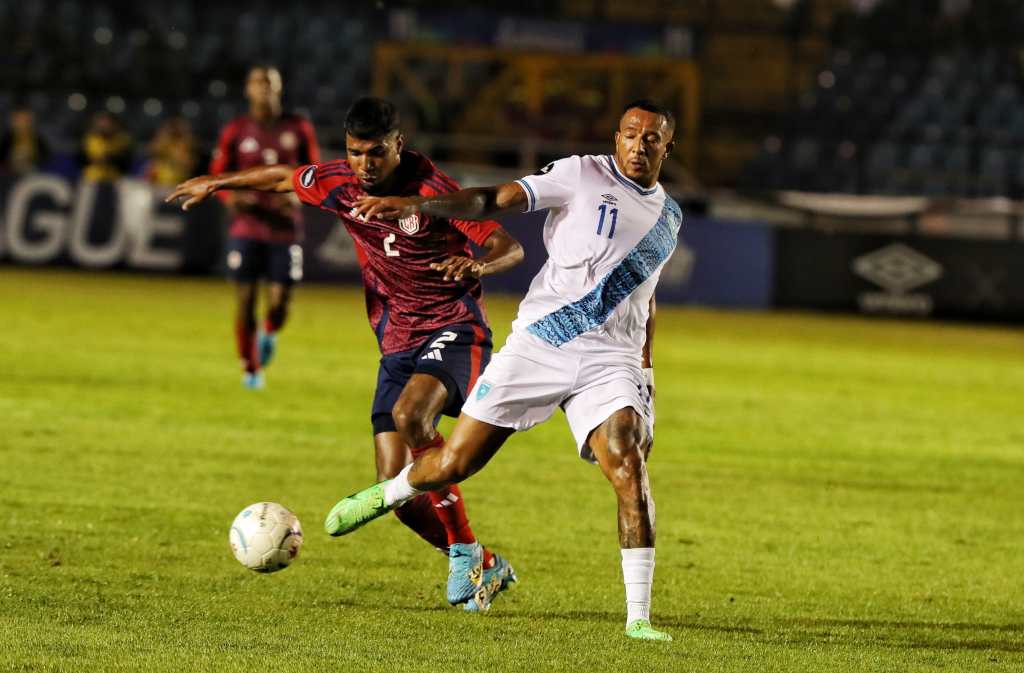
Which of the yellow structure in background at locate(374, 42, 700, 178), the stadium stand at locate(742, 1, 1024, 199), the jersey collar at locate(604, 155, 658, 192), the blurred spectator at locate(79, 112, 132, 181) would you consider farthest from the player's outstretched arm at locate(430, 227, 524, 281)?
the yellow structure in background at locate(374, 42, 700, 178)

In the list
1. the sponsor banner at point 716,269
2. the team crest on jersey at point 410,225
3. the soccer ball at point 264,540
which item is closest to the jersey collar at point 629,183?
the team crest on jersey at point 410,225

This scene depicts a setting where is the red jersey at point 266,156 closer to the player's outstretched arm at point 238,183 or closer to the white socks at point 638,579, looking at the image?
the player's outstretched arm at point 238,183

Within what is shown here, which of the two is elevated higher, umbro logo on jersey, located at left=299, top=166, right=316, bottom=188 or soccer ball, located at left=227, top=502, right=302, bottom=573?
umbro logo on jersey, located at left=299, top=166, right=316, bottom=188

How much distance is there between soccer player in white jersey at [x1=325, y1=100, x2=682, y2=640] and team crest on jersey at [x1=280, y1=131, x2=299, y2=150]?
702 centimetres

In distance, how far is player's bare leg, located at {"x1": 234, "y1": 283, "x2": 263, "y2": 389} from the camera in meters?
13.5

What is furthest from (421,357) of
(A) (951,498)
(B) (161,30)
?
(B) (161,30)

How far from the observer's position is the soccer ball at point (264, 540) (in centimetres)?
689

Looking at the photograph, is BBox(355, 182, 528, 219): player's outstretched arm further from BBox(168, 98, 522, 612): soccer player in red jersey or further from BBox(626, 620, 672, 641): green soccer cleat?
BBox(626, 620, 672, 641): green soccer cleat

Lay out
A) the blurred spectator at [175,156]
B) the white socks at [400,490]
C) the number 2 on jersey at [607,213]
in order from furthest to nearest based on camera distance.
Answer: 1. the blurred spectator at [175,156]
2. the white socks at [400,490]
3. the number 2 on jersey at [607,213]

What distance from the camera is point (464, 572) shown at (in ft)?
22.8

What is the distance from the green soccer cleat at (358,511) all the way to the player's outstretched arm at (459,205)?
1.13 metres

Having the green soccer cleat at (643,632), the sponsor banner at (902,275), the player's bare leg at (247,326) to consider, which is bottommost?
the sponsor banner at (902,275)

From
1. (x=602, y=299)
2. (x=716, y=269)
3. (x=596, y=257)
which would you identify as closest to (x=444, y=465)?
(x=602, y=299)

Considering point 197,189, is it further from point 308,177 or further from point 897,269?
point 897,269
